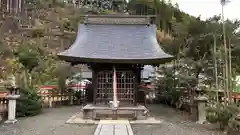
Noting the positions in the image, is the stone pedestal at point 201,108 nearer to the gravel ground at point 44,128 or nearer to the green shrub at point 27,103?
the gravel ground at point 44,128

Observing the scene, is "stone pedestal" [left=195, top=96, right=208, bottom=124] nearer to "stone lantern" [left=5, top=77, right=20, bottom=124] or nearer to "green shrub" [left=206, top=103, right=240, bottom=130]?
"green shrub" [left=206, top=103, right=240, bottom=130]

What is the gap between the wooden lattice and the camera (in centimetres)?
1163

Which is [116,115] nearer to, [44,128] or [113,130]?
[113,130]

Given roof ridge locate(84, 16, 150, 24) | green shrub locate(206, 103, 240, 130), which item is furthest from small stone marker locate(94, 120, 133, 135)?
roof ridge locate(84, 16, 150, 24)

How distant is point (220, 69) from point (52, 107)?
288 inches

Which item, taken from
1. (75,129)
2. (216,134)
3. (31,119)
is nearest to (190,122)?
(216,134)

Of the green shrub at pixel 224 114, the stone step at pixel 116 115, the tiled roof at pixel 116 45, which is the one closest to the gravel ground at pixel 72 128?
the green shrub at pixel 224 114

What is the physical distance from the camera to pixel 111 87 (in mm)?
11633

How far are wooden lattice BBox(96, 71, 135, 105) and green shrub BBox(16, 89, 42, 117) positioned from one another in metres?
2.26

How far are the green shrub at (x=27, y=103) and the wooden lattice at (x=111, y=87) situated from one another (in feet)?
7.41

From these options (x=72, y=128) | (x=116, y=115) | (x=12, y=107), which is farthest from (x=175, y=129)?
(x=12, y=107)

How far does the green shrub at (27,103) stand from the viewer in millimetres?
10734

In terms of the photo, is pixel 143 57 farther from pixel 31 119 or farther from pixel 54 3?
pixel 54 3

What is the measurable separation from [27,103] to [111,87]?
9.90 feet
